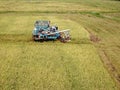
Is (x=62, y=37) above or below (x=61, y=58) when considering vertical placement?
above

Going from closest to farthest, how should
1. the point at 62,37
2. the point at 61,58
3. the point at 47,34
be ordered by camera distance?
1. the point at 61,58
2. the point at 47,34
3. the point at 62,37

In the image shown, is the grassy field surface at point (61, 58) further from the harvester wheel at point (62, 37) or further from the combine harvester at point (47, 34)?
the harvester wheel at point (62, 37)

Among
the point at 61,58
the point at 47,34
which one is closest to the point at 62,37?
the point at 47,34

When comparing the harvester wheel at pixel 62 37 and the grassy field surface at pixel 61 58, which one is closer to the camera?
the grassy field surface at pixel 61 58

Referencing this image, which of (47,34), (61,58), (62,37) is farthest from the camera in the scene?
(62,37)

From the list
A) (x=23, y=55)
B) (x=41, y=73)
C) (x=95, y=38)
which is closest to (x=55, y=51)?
(x=23, y=55)

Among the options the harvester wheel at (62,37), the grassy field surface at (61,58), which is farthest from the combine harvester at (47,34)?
the grassy field surface at (61,58)

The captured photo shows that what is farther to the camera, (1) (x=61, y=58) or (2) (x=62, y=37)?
(2) (x=62, y=37)

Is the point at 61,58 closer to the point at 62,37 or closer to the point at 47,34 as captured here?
the point at 47,34

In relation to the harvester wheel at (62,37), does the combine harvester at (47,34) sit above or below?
above

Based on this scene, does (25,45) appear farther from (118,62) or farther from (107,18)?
(107,18)

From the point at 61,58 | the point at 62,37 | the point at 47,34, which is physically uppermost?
the point at 47,34
